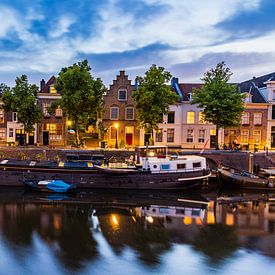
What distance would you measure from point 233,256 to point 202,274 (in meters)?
2.79

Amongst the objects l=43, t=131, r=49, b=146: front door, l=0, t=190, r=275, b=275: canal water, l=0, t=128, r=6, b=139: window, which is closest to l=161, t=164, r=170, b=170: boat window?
l=0, t=190, r=275, b=275: canal water

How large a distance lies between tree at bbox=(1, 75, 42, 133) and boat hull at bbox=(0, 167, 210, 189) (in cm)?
1219

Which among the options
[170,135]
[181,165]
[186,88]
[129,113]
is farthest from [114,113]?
[181,165]

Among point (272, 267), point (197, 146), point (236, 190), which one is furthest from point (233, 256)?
point (197, 146)

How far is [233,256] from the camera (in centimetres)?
1672

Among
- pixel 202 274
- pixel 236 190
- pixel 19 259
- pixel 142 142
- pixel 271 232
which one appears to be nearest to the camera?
pixel 202 274

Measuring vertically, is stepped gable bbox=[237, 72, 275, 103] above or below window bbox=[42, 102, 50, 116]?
above

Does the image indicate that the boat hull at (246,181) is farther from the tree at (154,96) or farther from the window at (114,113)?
the window at (114,113)

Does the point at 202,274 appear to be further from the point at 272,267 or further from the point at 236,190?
the point at 236,190

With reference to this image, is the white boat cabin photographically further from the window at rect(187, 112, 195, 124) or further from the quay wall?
the window at rect(187, 112, 195, 124)

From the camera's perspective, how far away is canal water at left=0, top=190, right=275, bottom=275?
51.0 feet

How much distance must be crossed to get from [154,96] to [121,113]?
9.09 m

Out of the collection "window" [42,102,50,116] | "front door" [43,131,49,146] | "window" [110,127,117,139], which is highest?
"window" [42,102,50,116]

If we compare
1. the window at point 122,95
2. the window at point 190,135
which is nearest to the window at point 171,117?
the window at point 190,135
